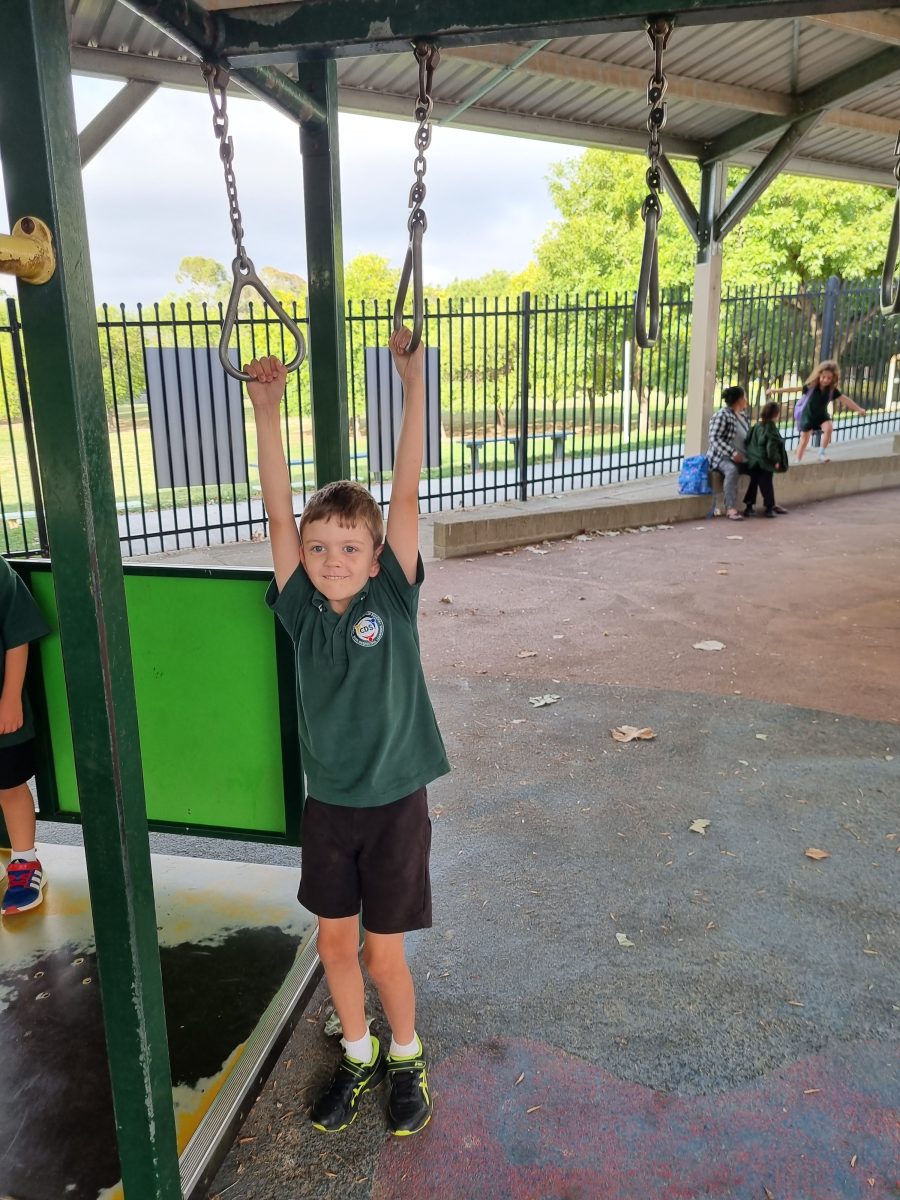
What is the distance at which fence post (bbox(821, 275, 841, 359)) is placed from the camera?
44.1 feet

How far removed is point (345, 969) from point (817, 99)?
1034cm

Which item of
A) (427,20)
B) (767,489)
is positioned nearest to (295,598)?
(427,20)

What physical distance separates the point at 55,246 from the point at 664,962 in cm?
261

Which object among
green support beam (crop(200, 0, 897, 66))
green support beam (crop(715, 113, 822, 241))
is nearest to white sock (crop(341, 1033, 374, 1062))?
green support beam (crop(200, 0, 897, 66))

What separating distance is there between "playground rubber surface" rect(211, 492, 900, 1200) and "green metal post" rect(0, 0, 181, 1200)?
22.3 inches

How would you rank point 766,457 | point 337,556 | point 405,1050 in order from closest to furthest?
point 337,556 < point 405,1050 < point 766,457

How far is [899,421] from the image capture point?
56.7 feet

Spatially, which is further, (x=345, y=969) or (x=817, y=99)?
(x=817, y=99)

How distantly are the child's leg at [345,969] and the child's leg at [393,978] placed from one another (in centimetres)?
4

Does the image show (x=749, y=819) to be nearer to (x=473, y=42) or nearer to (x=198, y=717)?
(x=198, y=717)

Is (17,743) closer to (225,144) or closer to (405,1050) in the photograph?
(405,1050)

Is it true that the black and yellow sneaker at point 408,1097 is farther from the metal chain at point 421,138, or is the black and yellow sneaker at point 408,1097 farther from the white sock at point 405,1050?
the metal chain at point 421,138

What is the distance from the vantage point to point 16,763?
290 cm

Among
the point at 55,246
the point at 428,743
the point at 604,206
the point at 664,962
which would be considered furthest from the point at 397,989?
the point at 604,206
